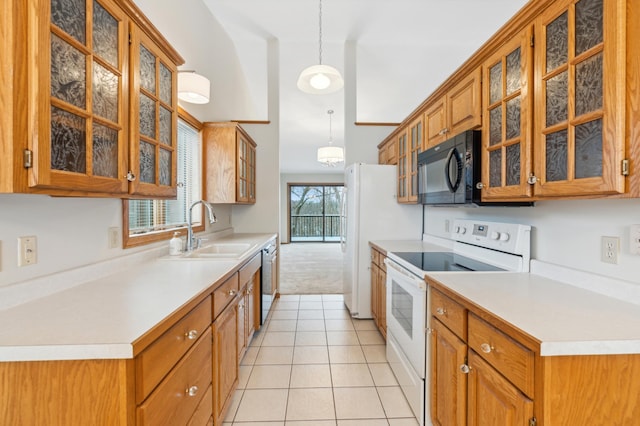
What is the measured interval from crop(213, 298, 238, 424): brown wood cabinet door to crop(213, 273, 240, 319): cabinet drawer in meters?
0.04

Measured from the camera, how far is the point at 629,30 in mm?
910

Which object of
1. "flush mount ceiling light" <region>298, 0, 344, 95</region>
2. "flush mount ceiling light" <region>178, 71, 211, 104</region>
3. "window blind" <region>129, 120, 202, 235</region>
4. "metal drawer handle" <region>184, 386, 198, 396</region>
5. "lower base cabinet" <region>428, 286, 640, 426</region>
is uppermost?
"flush mount ceiling light" <region>298, 0, 344, 95</region>

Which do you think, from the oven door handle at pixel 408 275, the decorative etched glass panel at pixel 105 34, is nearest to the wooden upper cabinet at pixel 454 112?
the oven door handle at pixel 408 275

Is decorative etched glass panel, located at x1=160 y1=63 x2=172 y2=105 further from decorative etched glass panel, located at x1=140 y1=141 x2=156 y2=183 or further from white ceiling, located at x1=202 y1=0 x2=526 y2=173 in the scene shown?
white ceiling, located at x1=202 y1=0 x2=526 y2=173

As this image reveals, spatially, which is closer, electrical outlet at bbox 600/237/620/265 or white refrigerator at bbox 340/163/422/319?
electrical outlet at bbox 600/237/620/265

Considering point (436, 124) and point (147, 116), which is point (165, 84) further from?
point (436, 124)

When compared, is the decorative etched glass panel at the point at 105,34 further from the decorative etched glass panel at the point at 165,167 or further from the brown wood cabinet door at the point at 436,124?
the brown wood cabinet door at the point at 436,124

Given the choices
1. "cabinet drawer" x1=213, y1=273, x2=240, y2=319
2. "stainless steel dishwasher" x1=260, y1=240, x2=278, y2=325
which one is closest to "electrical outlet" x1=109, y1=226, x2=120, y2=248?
"cabinet drawer" x1=213, y1=273, x2=240, y2=319

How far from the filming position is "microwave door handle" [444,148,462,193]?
1836 millimetres

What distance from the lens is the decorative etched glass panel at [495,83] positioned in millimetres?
1531

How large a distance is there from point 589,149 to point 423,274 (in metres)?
0.93

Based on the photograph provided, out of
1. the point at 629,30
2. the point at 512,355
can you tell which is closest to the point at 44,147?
the point at 512,355

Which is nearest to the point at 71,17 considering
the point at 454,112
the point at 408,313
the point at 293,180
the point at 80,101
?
the point at 80,101

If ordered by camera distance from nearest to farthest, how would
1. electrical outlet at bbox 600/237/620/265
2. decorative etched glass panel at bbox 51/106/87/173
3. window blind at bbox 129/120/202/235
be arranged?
decorative etched glass panel at bbox 51/106/87/173 < electrical outlet at bbox 600/237/620/265 < window blind at bbox 129/120/202/235
